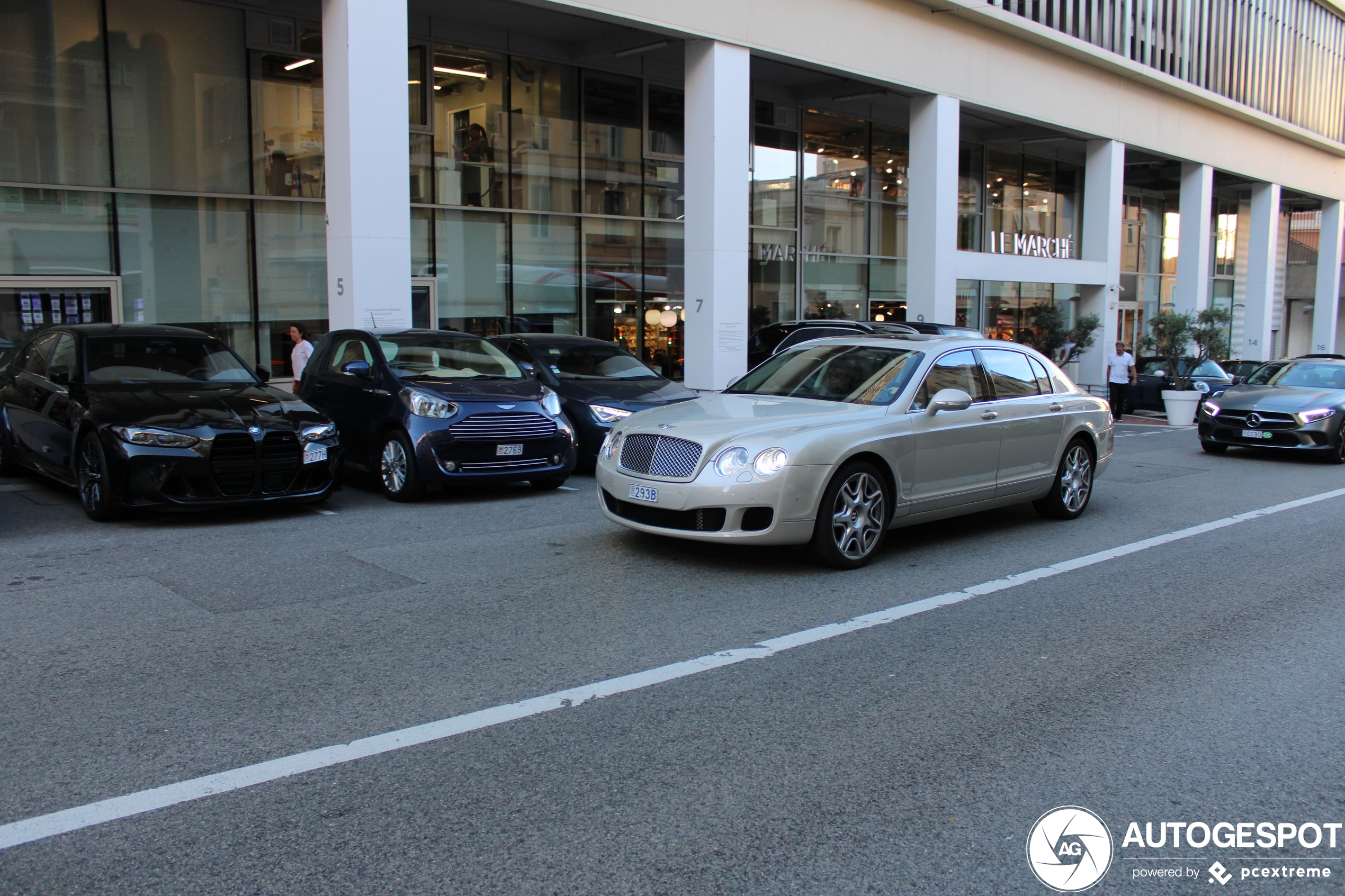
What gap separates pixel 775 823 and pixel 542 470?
7219 mm

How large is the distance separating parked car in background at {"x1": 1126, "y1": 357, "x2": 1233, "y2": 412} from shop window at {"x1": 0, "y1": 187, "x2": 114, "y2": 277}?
20.4m

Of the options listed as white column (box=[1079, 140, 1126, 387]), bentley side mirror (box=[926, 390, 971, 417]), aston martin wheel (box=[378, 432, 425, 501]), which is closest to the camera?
Answer: bentley side mirror (box=[926, 390, 971, 417])

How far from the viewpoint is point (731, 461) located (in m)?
7.13

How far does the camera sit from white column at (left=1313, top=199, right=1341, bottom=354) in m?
43.7

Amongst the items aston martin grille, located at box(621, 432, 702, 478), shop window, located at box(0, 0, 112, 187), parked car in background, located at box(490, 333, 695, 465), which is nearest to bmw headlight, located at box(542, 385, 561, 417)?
parked car in background, located at box(490, 333, 695, 465)

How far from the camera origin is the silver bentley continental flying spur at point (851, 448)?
714 centimetres

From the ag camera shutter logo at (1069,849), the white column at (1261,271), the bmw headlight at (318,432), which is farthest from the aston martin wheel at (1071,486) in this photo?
the white column at (1261,271)

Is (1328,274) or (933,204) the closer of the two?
(933,204)

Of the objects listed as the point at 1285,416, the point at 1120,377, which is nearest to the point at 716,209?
the point at 1285,416

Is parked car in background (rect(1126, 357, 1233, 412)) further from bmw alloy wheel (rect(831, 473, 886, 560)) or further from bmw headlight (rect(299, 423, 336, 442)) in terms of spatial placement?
bmw headlight (rect(299, 423, 336, 442))

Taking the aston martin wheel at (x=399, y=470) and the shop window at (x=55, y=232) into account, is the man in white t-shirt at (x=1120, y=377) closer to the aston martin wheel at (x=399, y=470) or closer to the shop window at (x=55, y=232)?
the aston martin wheel at (x=399, y=470)

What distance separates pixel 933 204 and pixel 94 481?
62.6 ft

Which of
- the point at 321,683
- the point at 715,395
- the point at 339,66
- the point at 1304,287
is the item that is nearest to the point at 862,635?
the point at 321,683

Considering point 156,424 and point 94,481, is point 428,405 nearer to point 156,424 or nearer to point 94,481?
point 156,424
